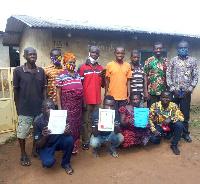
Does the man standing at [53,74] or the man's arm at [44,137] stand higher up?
the man standing at [53,74]

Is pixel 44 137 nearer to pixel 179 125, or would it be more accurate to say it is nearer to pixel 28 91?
pixel 28 91

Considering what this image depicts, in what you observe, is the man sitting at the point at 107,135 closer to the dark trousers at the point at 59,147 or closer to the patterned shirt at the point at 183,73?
the dark trousers at the point at 59,147

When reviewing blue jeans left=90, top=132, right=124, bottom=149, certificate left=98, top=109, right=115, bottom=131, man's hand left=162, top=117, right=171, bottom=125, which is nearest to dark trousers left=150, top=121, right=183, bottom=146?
man's hand left=162, top=117, right=171, bottom=125

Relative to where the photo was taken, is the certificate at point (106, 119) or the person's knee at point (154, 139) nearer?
the certificate at point (106, 119)

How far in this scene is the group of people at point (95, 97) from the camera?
9.87 feet

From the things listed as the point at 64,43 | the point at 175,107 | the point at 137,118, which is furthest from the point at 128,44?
the point at 137,118

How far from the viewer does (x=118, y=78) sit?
146 inches

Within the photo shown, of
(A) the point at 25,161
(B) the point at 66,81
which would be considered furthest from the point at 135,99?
(A) the point at 25,161

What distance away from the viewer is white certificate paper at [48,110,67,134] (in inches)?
108

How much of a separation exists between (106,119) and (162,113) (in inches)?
56.0

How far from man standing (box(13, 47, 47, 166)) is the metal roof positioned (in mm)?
2207

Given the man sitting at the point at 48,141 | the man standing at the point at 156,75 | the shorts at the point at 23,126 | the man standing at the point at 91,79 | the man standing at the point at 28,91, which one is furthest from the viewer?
the man standing at the point at 156,75

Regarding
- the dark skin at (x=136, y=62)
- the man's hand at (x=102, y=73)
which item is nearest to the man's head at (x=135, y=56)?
the dark skin at (x=136, y=62)

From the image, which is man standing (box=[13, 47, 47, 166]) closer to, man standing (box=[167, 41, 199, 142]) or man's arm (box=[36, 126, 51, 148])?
man's arm (box=[36, 126, 51, 148])
